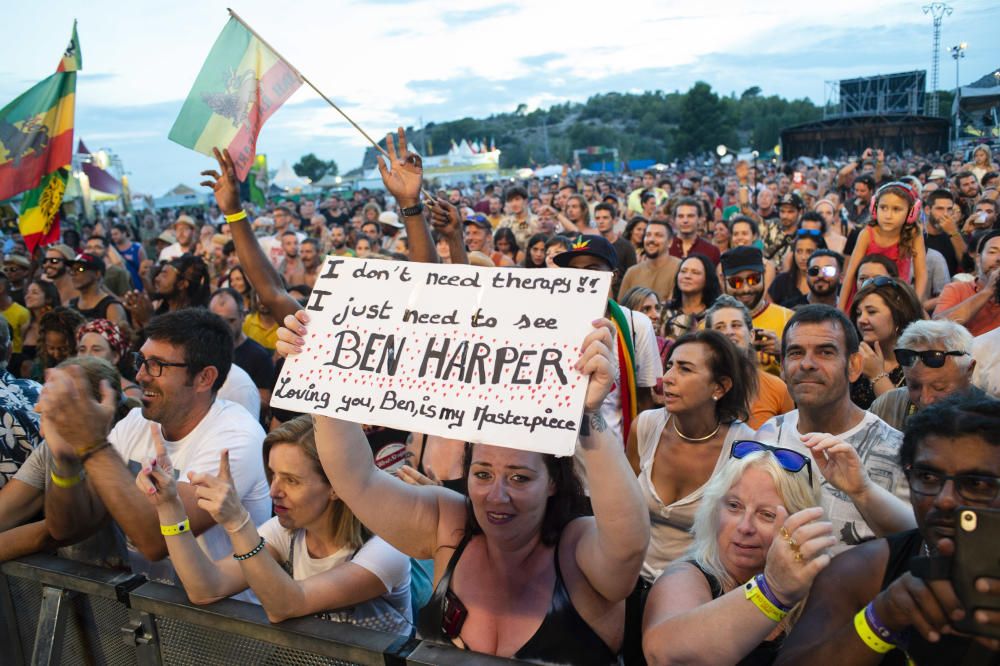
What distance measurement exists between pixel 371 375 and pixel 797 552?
1191mm

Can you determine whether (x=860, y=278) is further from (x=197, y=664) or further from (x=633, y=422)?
(x=197, y=664)

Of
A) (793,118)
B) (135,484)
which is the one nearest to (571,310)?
(135,484)

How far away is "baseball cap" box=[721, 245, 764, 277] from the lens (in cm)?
576

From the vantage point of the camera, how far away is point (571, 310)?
2135 mm

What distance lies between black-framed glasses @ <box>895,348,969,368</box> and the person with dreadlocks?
4.17 ft

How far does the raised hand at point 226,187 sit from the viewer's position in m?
4.35

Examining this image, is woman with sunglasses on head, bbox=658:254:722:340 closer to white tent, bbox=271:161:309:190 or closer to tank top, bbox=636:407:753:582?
tank top, bbox=636:407:753:582

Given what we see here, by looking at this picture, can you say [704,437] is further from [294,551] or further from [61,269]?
[61,269]

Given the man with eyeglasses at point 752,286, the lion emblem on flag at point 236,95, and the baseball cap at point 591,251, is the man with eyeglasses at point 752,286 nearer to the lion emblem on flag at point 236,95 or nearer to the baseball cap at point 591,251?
the baseball cap at point 591,251

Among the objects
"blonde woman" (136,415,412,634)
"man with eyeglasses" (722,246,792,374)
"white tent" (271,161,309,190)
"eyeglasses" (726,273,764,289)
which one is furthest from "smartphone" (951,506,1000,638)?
"white tent" (271,161,309,190)

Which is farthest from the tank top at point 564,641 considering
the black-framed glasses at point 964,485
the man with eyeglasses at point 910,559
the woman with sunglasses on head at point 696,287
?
the woman with sunglasses on head at point 696,287

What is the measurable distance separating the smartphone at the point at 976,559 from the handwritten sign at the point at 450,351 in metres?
0.81

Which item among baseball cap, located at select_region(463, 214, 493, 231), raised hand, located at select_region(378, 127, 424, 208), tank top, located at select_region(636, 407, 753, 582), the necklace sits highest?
raised hand, located at select_region(378, 127, 424, 208)

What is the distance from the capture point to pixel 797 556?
1.79 metres
